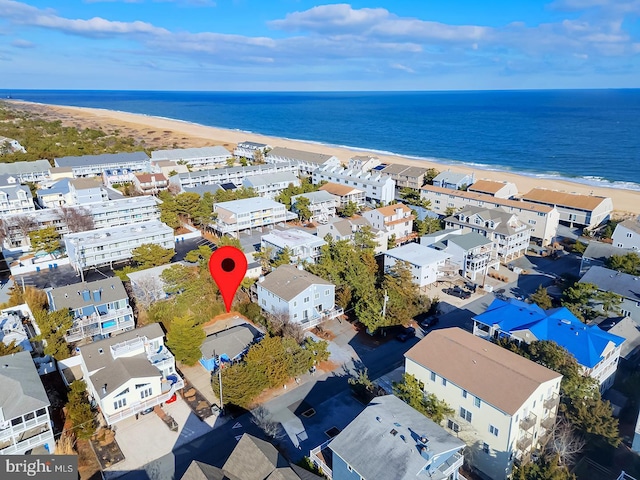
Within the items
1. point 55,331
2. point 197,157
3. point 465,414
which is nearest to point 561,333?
point 465,414

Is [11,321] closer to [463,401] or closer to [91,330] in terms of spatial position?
[91,330]

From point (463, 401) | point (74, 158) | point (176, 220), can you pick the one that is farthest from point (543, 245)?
point (74, 158)

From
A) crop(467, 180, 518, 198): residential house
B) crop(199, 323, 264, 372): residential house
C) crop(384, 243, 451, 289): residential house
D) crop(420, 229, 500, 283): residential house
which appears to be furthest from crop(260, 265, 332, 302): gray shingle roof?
crop(467, 180, 518, 198): residential house

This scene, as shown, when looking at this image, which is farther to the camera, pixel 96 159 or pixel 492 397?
pixel 96 159

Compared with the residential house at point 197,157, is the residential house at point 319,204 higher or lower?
lower

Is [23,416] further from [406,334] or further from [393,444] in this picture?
[406,334]

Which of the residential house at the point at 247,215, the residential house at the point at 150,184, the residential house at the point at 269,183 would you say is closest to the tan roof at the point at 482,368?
the residential house at the point at 247,215

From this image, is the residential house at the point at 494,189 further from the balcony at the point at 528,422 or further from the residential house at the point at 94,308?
the residential house at the point at 94,308
